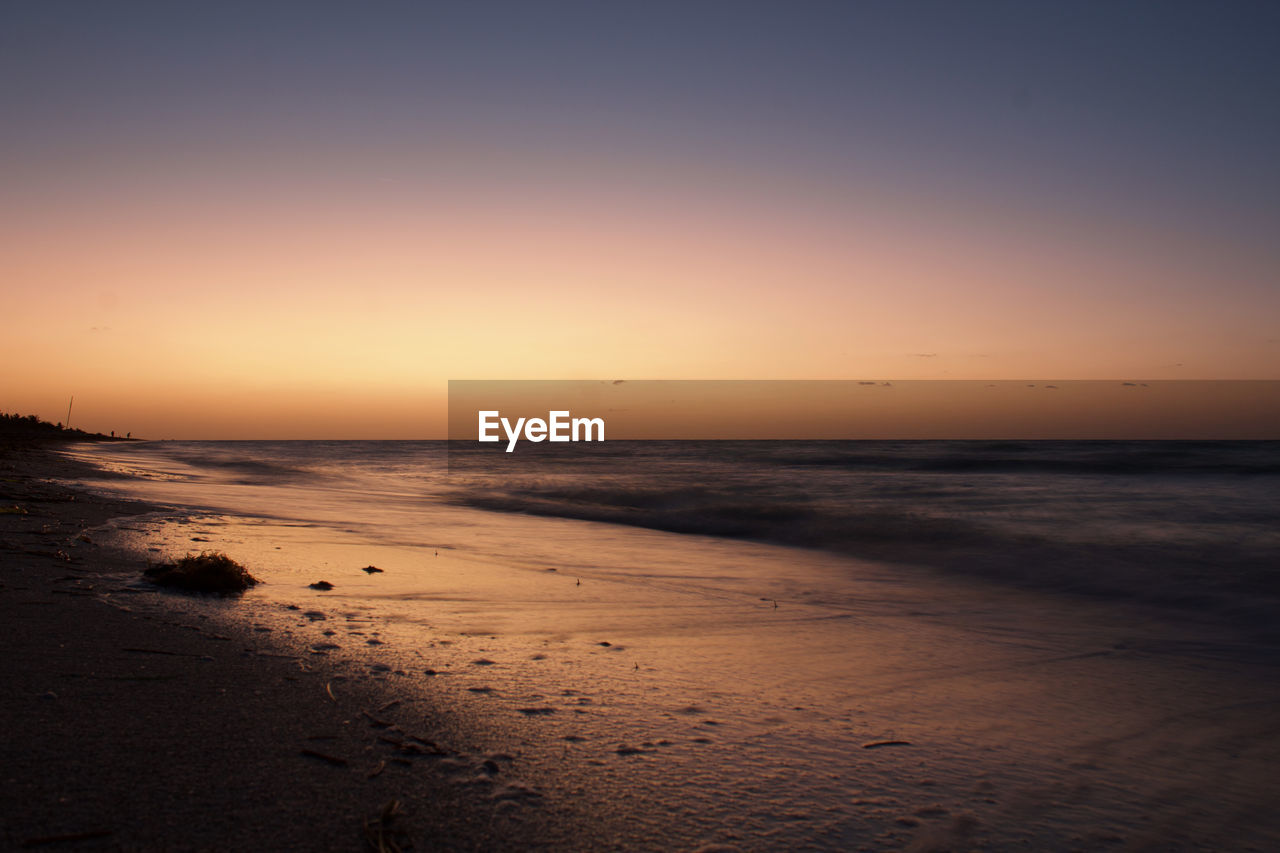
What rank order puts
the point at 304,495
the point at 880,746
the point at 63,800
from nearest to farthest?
the point at 63,800
the point at 880,746
the point at 304,495

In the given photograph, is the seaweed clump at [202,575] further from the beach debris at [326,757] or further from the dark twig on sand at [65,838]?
the dark twig on sand at [65,838]

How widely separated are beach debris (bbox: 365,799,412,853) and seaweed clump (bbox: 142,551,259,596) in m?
3.29

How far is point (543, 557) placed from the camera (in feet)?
26.2

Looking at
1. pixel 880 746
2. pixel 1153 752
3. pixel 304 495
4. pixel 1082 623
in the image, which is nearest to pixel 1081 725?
pixel 1153 752

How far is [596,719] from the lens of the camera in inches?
118

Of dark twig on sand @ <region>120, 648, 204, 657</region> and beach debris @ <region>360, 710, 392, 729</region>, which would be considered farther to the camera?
dark twig on sand @ <region>120, 648, 204, 657</region>

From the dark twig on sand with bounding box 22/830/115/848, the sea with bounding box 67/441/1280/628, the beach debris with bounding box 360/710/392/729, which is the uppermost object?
the dark twig on sand with bounding box 22/830/115/848

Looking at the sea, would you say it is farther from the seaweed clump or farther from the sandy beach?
the seaweed clump

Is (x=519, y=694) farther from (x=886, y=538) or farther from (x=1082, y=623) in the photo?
(x=886, y=538)

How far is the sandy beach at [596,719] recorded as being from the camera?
208cm

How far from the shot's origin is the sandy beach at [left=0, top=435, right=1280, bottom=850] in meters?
2.08

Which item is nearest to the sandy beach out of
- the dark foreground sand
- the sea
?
the dark foreground sand

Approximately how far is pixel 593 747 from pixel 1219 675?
4435 millimetres

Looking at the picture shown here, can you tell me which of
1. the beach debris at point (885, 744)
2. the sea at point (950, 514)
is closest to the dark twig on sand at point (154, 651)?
the beach debris at point (885, 744)
